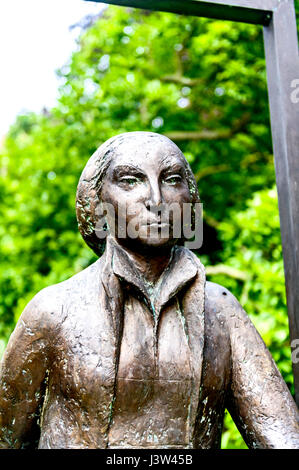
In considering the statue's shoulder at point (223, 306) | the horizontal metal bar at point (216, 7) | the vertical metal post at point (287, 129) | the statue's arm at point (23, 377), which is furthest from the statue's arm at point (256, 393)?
the horizontal metal bar at point (216, 7)

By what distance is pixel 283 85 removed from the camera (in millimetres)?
2393

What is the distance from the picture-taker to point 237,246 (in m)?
5.06

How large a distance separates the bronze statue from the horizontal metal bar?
69 centimetres

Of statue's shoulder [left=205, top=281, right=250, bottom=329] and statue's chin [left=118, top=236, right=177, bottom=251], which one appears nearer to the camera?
statue's chin [left=118, top=236, right=177, bottom=251]

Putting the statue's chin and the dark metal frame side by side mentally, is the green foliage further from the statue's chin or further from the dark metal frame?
the statue's chin

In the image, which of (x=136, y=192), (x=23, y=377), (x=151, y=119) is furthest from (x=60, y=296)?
(x=151, y=119)

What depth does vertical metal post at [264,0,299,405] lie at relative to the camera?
2.27m

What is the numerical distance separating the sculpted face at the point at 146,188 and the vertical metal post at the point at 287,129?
50cm

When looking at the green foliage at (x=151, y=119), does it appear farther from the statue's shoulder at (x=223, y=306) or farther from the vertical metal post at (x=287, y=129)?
Answer: the statue's shoulder at (x=223, y=306)

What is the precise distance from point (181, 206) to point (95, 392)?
2.28ft

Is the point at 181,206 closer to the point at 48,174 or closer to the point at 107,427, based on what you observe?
the point at 107,427

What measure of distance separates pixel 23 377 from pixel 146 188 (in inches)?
30.3

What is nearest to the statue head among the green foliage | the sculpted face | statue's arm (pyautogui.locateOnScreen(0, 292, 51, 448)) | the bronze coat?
the sculpted face

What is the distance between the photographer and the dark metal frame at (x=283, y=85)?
7.51 ft
